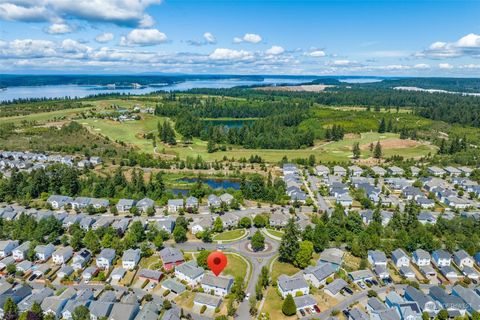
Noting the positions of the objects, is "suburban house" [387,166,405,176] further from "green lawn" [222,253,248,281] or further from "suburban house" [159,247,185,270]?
"suburban house" [159,247,185,270]

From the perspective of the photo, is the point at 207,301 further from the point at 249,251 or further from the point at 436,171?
the point at 436,171

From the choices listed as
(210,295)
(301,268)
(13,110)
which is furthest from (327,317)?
(13,110)

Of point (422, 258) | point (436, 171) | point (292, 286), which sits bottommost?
point (422, 258)

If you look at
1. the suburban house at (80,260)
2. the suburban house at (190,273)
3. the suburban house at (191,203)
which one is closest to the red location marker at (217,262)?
the suburban house at (190,273)

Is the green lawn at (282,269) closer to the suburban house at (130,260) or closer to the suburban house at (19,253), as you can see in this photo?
the suburban house at (130,260)

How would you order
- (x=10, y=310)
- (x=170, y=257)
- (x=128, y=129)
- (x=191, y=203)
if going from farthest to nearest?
(x=128, y=129) < (x=191, y=203) < (x=170, y=257) < (x=10, y=310)

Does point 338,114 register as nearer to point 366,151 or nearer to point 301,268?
point 366,151

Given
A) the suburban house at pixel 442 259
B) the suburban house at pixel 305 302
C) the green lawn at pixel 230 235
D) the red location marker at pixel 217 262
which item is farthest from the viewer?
the green lawn at pixel 230 235

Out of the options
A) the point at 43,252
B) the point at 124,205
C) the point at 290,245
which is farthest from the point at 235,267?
the point at 124,205
